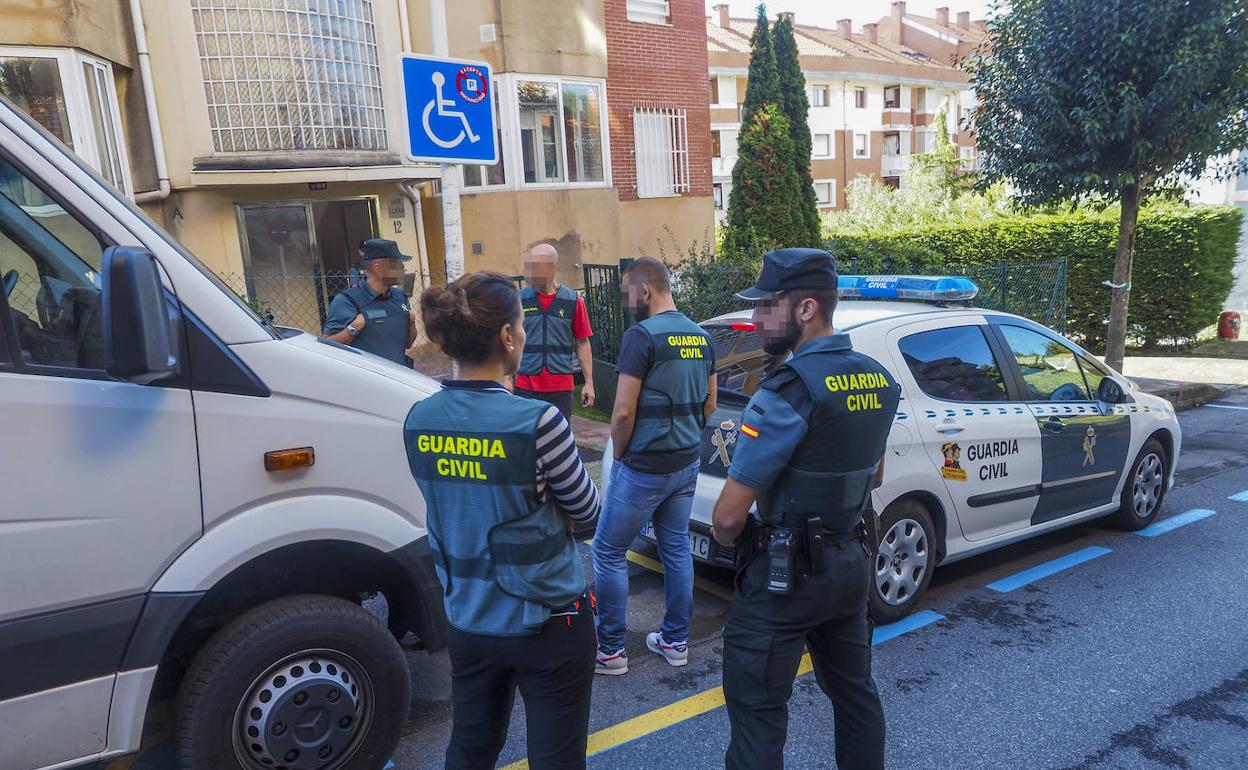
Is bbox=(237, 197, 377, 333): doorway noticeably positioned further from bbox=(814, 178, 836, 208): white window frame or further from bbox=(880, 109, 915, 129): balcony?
bbox=(880, 109, 915, 129): balcony

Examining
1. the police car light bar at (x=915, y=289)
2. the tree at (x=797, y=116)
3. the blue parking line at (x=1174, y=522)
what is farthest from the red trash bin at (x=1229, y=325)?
the police car light bar at (x=915, y=289)

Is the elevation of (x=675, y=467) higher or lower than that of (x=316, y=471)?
lower

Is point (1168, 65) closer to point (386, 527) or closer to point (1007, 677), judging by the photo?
point (1007, 677)

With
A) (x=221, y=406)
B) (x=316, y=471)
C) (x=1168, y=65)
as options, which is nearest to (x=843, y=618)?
(x=316, y=471)

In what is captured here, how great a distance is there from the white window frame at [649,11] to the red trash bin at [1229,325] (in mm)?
10658

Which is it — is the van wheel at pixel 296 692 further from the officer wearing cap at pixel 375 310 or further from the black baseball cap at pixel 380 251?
the black baseball cap at pixel 380 251

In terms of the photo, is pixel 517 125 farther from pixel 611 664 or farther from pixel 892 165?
pixel 892 165

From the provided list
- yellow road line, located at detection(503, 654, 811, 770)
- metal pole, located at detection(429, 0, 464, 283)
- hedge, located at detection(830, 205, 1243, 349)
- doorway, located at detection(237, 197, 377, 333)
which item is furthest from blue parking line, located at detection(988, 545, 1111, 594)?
doorway, located at detection(237, 197, 377, 333)

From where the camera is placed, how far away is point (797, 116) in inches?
643

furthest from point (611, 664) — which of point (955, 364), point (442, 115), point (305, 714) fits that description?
point (442, 115)

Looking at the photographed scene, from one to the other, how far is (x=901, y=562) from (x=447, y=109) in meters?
3.91

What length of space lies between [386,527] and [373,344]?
2584mm

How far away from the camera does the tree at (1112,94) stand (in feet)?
26.9

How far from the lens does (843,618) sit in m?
2.68
